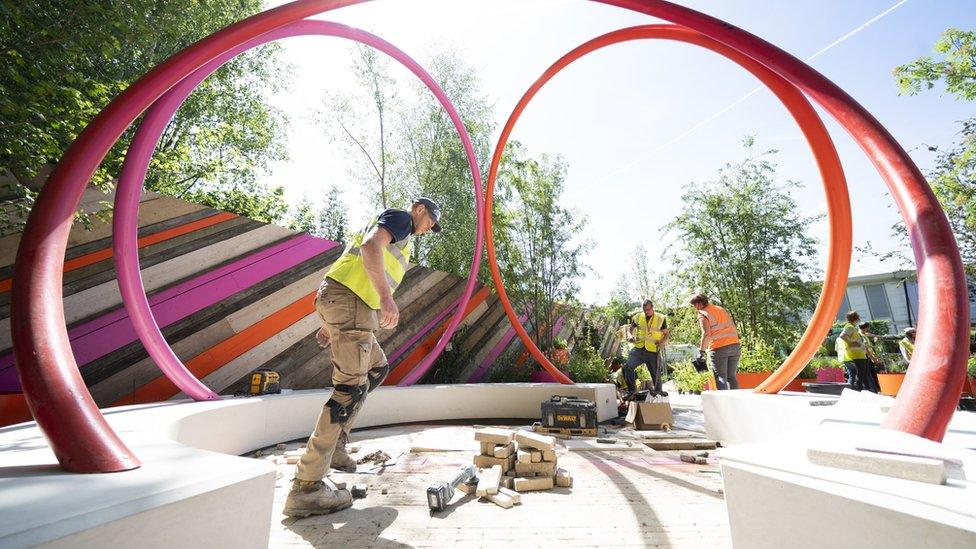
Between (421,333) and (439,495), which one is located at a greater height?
(421,333)

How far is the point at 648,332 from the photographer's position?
752cm

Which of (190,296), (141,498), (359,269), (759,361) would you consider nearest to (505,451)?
(359,269)

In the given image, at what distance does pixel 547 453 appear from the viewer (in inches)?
123

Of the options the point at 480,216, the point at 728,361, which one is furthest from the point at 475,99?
the point at 728,361

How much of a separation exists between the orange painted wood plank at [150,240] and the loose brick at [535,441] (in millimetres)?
5775

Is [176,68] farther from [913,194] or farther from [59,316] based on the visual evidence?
[913,194]

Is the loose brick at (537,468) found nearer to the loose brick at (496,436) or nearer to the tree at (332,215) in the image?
the loose brick at (496,436)

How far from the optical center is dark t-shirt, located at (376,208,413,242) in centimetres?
280

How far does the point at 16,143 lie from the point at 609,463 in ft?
18.2

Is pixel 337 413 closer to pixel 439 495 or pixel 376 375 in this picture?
pixel 376 375

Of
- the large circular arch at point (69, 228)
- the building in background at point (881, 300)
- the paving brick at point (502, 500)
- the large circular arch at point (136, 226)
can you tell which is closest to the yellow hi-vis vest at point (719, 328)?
the large circular arch at point (69, 228)

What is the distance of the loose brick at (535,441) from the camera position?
10.3 ft

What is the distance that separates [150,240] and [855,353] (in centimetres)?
1242

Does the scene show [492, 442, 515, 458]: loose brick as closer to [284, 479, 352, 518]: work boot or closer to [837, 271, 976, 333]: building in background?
[284, 479, 352, 518]: work boot
